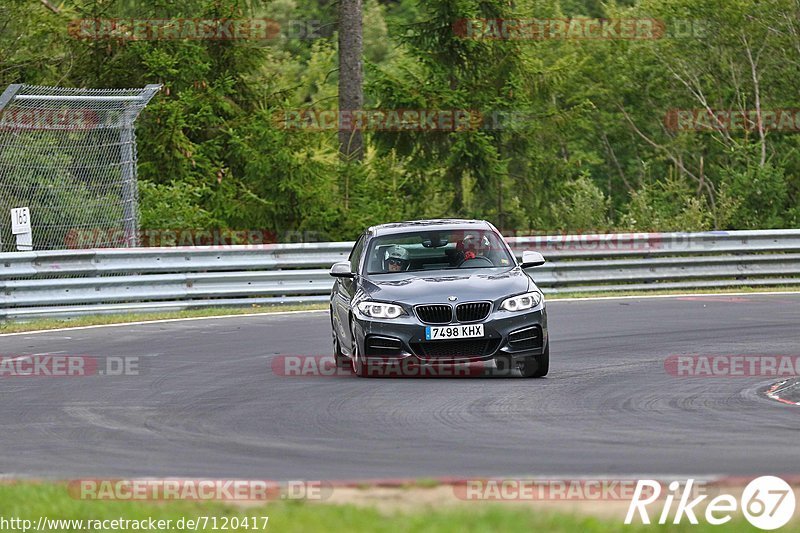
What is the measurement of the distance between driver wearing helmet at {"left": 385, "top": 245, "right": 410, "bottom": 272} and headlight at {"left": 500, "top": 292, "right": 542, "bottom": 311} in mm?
1437

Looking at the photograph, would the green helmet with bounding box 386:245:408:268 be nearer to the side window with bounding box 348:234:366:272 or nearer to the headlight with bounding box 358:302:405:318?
the side window with bounding box 348:234:366:272

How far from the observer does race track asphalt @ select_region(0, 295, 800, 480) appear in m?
7.88

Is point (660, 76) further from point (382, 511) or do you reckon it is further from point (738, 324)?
point (382, 511)

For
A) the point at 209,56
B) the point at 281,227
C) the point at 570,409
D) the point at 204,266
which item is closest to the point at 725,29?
the point at 209,56

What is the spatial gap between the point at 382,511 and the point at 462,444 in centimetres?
234

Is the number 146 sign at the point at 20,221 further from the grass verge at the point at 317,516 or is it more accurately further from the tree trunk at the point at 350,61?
the grass verge at the point at 317,516

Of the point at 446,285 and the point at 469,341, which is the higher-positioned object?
the point at 446,285

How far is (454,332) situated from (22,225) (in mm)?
9554

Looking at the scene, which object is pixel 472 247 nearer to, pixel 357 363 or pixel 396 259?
pixel 396 259

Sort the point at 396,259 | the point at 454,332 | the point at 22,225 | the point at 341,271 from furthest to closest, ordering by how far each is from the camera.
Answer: the point at 22,225 < the point at 396,259 < the point at 341,271 < the point at 454,332

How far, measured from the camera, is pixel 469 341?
1211cm

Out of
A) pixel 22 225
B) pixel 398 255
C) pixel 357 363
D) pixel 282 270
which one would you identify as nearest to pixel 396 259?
pixel 398 255

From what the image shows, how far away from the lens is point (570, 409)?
33.7 ft

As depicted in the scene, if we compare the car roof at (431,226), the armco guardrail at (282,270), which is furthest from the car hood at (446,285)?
the armco guardrail at (282,270)
